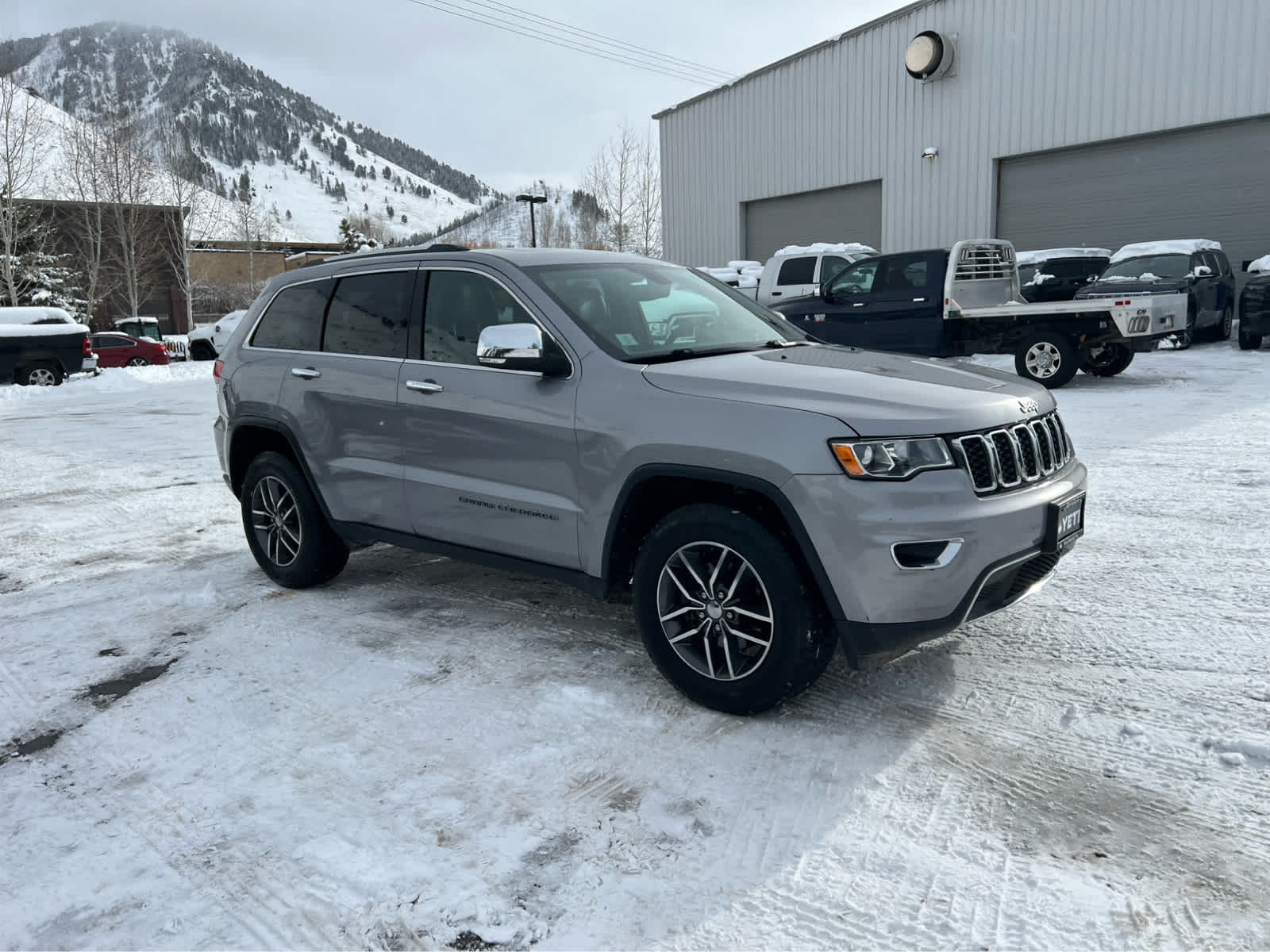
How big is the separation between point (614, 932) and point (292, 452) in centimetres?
357

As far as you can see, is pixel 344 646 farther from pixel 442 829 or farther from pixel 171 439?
pixel 171 439

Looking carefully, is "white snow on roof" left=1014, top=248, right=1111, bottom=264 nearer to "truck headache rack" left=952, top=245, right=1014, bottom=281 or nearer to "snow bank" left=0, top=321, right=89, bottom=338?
"truck headache rack" left=952, top=245, right=1014, bottom=281

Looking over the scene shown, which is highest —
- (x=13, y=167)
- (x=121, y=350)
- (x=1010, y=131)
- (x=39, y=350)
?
(x=13, y=167)

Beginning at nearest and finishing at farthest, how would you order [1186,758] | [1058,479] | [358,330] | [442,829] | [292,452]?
1. [442,829]
2. [1186,758]
3. [1058,479]
4. [358,330]
5. [292,452]

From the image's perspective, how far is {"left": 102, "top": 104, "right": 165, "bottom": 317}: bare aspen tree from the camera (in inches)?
1597

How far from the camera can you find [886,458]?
3168 millimetres

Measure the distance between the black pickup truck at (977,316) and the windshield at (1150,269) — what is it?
355cm

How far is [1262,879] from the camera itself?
2564 millimetres

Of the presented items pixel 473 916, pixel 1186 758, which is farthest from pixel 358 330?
pixel 1186 758

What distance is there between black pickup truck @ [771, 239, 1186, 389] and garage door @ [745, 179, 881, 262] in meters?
13.5

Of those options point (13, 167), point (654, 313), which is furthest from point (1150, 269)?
point (13, 167)

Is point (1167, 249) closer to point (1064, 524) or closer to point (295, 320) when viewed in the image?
point (1064, 524)

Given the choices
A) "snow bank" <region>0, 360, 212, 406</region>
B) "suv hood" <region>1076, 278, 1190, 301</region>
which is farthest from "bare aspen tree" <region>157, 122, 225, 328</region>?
"suv hood" <region>1076, 278, 1190, 301</region>

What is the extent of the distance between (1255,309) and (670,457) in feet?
49.7
